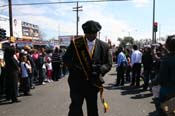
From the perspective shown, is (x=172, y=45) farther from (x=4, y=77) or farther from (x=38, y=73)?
(x=38, y=73)

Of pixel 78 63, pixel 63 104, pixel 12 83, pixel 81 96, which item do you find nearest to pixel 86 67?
pixel 78 63

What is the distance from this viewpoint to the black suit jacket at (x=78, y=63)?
19.0 ft

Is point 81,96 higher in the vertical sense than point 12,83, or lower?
higher

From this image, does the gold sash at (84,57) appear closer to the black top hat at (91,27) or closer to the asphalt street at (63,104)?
the black top hat at (91,27)

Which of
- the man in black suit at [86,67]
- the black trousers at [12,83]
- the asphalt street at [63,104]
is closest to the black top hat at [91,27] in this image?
the man in black suit at [86,67]

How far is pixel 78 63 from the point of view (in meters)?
5.80

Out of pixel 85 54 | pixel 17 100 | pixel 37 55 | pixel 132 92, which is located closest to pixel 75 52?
pixel 85 54

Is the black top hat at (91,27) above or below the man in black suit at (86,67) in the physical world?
above

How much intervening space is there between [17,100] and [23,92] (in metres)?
2.28

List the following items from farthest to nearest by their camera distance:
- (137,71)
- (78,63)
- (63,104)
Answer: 1. (137,71)
2. (63,104)
3. (78,63)

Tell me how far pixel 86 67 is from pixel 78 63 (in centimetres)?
14

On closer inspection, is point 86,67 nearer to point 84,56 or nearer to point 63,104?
point 84,56

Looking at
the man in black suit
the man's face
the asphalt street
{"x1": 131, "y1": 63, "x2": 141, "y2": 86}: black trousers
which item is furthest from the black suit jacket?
{"x1": 131, "y1": 63, "x2": 141, "y2": 86}: black trousers

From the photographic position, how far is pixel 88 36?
5.78m
